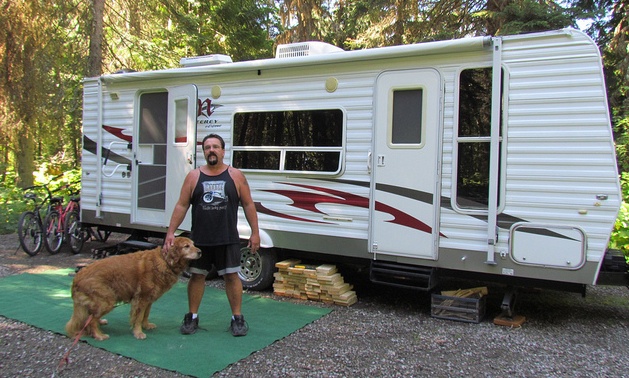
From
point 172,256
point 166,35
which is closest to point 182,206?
point 172,256

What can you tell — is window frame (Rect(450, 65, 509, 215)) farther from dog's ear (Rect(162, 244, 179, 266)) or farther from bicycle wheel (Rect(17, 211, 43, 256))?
bicycle wheel (Rect(17, 211, 43, 256))

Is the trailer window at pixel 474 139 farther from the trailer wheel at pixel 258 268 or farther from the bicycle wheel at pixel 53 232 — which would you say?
the bicycle wheel at pixel 53 232

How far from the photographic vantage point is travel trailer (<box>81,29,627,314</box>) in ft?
13.9

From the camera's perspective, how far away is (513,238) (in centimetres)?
443

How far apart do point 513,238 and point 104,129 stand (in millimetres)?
5563

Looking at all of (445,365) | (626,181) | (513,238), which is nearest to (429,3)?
(626,181)

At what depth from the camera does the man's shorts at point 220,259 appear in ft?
13.9

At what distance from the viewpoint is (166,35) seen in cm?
1377

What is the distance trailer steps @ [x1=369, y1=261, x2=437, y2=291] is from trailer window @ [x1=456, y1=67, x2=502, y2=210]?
0.74m

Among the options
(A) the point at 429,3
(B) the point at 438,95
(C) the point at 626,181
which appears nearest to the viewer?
(B) the point at 438,95

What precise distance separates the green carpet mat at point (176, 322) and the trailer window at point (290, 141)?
4.96 ft

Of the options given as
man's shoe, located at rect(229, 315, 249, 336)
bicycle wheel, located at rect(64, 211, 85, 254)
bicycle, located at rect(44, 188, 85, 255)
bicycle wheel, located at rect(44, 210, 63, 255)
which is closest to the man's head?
man's shoe, located at rect(229, 315, 249, 336)

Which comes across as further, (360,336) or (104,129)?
(104,129)

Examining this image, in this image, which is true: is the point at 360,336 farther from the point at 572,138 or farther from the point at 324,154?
Result: the point at 572,138
